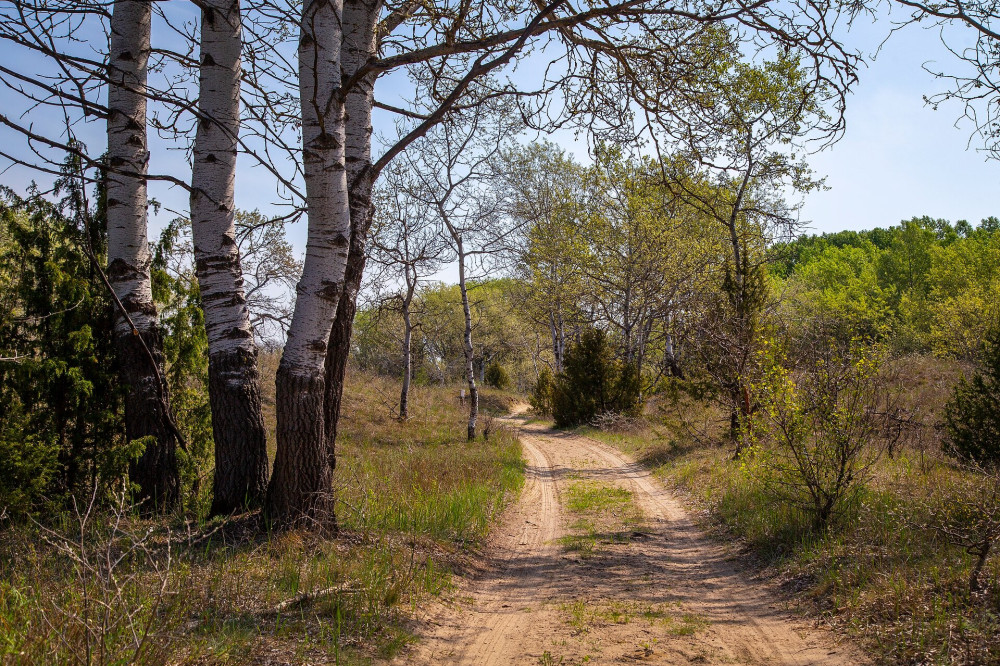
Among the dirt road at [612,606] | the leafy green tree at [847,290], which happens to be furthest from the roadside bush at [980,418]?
the leafy green tree at [847,290]

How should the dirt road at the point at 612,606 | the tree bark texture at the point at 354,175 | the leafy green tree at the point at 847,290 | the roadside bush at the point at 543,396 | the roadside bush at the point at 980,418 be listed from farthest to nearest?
the leafy green tree at the point at 847,290
the roadside bush at the point at 543,396
the roadside bush at the point at 980,418
the tree bark texture at the point at 354,175
the dirt road at the point at 612,606

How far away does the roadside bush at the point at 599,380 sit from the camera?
74.4ft

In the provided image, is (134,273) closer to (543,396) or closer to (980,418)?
(980,418)

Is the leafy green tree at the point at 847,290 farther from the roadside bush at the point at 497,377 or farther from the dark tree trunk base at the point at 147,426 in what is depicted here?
the dark tree trunk base at the point at 147,426

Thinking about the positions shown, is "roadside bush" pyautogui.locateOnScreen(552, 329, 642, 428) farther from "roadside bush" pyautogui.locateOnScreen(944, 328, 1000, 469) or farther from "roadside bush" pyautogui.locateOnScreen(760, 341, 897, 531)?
"roadside bush" pyautogui.locateOnScreen(760, 341, 897, 531)

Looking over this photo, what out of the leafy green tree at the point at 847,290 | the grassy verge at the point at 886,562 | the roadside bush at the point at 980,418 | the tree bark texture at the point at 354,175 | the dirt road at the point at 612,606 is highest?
the leafy green tree at the point at 847,290

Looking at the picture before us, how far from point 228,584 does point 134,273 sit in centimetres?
385

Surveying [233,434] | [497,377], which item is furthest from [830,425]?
[497,377]

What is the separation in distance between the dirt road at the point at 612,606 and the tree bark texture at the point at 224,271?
2.57 m

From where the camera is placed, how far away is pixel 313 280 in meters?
5.23

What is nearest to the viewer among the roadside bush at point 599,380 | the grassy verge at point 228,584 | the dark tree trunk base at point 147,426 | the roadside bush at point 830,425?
the grassy verge at point 228,584

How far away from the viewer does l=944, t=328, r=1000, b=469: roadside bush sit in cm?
968

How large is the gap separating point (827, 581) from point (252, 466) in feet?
17.9

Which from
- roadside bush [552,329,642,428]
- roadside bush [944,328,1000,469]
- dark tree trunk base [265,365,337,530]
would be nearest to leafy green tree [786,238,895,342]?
roadside bush [552,329,642,428]
